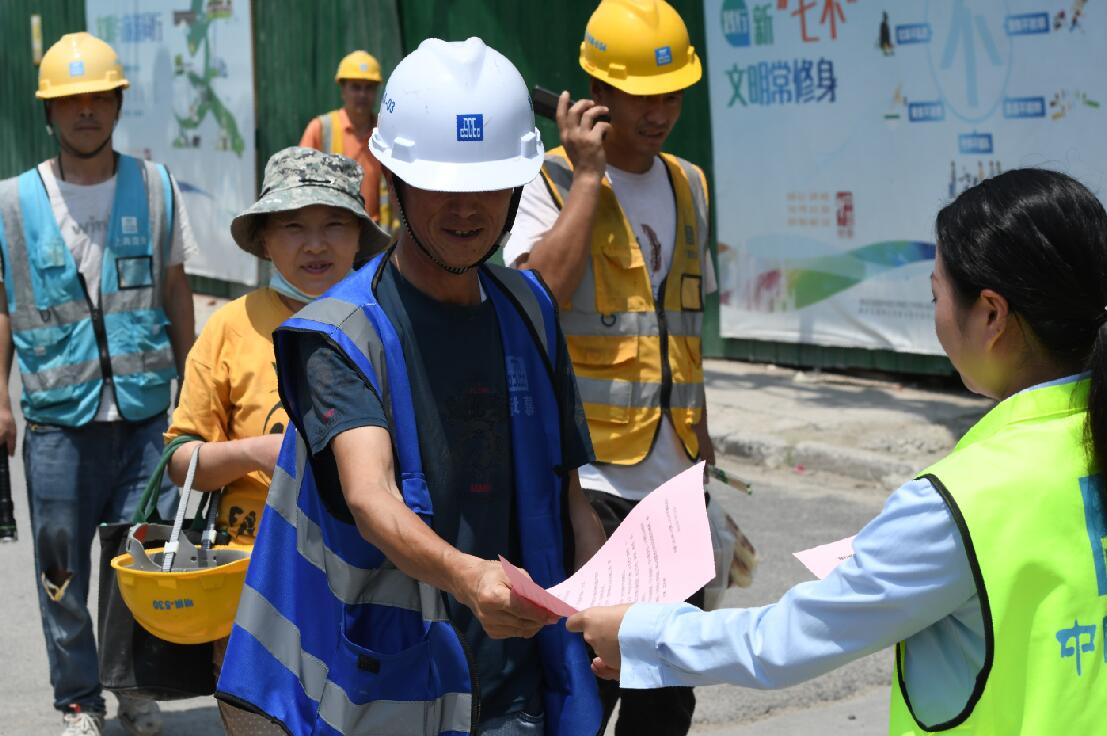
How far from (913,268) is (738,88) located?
1883mm

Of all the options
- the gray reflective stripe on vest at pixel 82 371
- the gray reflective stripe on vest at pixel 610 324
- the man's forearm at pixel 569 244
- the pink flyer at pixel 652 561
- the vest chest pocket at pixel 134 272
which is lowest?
the gray reflective stripe on vest at pixel 82 371

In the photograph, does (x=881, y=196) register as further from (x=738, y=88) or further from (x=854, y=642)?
(x=854, y=642)

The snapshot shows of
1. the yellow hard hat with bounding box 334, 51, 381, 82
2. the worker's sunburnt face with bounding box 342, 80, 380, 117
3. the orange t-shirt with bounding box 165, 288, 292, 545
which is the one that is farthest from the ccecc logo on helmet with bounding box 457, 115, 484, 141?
the yellow hard hat with bounding box 334, 51, 381, 82

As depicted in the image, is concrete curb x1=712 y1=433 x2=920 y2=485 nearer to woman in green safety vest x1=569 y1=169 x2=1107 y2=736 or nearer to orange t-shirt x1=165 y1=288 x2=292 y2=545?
orange t-shirt x1=165 y1=288 x2=292 y2=545

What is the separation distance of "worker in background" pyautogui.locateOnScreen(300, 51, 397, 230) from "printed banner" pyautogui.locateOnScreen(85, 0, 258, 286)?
3.18m

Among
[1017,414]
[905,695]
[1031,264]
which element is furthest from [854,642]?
[1031,264]

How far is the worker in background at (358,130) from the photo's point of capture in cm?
1147

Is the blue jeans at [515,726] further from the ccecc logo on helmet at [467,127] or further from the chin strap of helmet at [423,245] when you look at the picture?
the ccecc logo on helmet at [467,127]

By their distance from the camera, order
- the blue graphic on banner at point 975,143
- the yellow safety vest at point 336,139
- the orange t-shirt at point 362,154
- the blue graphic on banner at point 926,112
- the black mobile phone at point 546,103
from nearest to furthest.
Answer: the black mobile phone at point 546,103
the blue graphic on banner at point 975,143
the blue graphic on banner at point 926,112
the orange t-shirt at point 362,154
the yellow safety vest at point 336,139

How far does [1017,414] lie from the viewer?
2.37m

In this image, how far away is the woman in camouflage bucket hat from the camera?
429cm

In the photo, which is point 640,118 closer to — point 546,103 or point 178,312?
point 546,103

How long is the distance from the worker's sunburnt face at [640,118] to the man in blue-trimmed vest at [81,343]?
5.81ft

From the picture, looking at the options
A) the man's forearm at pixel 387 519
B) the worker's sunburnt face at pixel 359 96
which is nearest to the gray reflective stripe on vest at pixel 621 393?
the man's forearm at pixel 387 519
